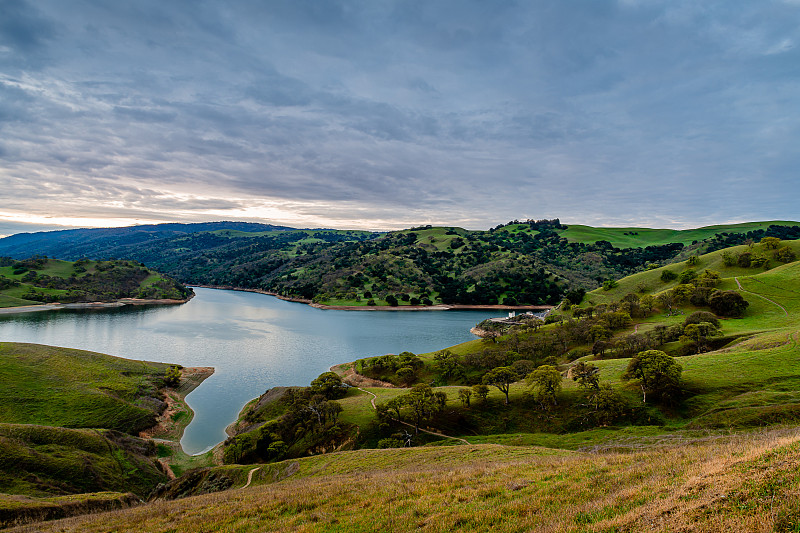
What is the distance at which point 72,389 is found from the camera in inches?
1865

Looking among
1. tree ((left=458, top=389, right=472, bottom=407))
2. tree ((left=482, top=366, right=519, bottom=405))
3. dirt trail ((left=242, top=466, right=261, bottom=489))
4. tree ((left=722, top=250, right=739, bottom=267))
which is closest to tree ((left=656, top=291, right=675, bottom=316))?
tree ((left=722, top=250, right=739, bottom=267))

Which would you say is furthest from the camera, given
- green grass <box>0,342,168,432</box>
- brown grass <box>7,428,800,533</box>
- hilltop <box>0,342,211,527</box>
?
green grass <box>0,342,168,432</box>

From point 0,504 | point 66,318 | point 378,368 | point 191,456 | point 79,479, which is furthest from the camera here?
point 66,318

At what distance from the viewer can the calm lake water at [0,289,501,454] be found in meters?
61.1

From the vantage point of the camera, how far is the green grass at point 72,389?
4212 centimetres

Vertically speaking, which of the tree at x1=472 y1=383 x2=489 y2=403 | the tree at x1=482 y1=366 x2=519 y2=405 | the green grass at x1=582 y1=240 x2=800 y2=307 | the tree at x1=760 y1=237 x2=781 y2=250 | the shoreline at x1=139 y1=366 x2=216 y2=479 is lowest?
the shoreline at x1=139 y1=366 x2=216 y2=479

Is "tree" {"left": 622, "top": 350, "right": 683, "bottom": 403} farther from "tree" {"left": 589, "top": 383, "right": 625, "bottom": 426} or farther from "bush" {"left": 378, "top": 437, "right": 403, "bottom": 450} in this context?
"bush" {"left": 378, "top": 437, "right": 403, "bottom": 450}

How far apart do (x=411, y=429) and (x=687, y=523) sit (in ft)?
105

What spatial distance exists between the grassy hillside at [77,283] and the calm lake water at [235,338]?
21298 mm

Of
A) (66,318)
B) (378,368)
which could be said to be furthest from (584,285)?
(66,318)

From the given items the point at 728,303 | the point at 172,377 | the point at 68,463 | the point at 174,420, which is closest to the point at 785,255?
the point at 728,303

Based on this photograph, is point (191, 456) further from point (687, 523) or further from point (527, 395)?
point (687, 523)

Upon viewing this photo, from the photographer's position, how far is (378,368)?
216 ft

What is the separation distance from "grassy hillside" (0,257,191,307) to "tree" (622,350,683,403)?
200 m
